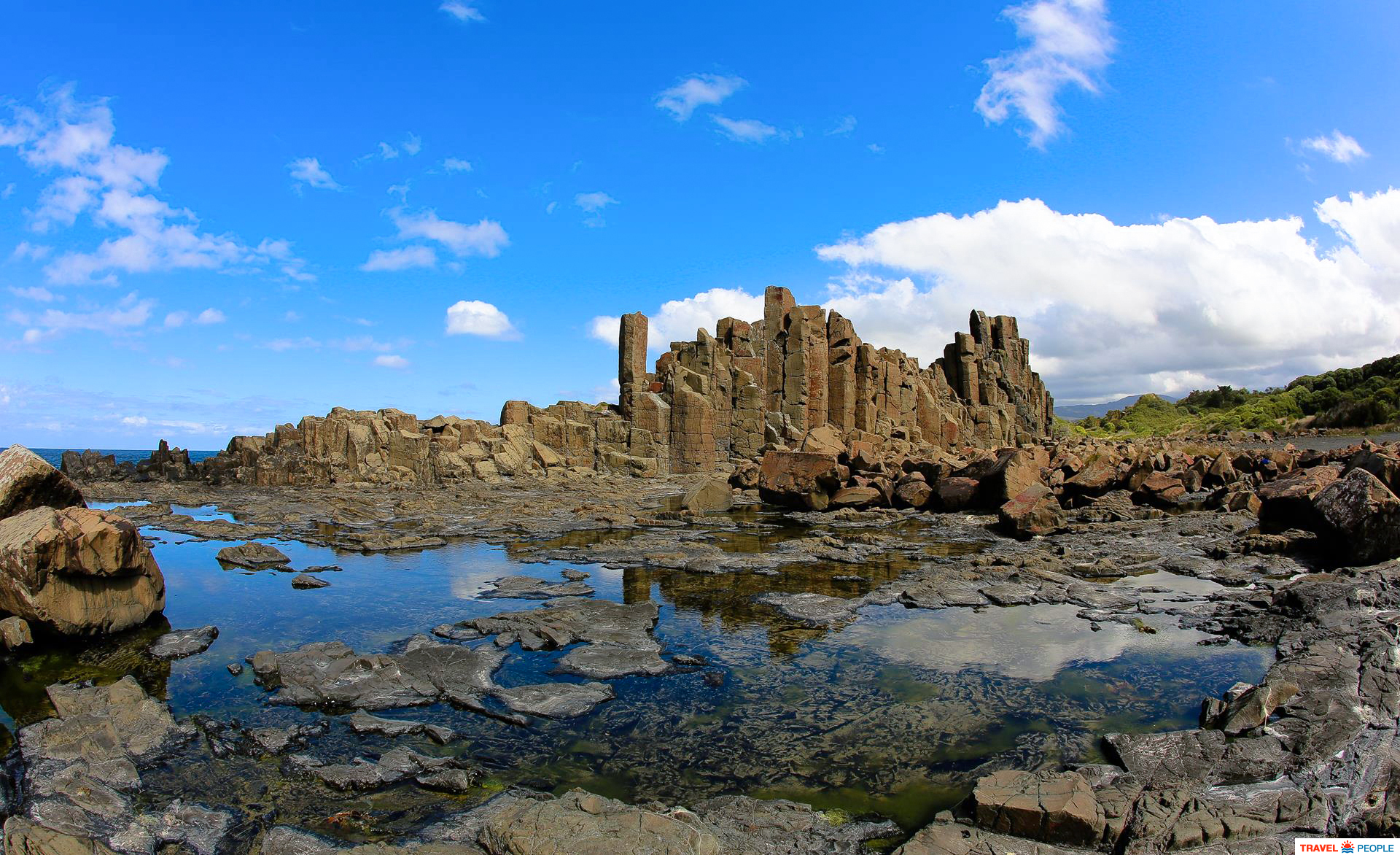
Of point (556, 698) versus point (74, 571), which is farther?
point (74, 571)

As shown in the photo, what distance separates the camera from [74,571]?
636cm

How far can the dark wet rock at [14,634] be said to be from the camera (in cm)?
589

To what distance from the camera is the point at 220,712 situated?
15.8 ft

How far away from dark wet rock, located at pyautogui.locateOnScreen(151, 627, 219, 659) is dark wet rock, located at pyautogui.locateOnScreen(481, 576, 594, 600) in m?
2.55

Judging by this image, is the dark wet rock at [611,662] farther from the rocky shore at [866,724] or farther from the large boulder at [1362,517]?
the large boulder at [1362,517]

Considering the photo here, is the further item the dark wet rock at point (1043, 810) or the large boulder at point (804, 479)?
the large boulder at point (804, 479)

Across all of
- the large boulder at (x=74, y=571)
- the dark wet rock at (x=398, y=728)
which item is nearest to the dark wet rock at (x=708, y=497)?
the large boulder at (x=74, y=571)

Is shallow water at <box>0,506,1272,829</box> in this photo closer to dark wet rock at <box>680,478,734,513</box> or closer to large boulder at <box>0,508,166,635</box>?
large boulder at <box>0,508,166,635</box>

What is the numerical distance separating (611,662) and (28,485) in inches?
A: 238

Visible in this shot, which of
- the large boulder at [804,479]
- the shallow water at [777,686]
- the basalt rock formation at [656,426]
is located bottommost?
the shallow water at [777,686]

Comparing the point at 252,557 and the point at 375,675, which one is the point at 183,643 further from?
the point at 252,557

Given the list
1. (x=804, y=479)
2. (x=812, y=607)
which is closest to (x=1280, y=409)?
(x=804, y=479)

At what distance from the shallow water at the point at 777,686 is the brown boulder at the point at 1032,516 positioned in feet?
11.9

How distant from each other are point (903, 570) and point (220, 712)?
24.1 ft
